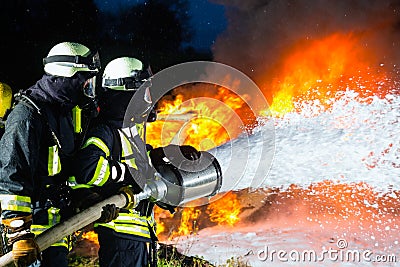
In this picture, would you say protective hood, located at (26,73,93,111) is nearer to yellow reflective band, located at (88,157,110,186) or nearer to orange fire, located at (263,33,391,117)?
yellow reflective band, located at (88,157,110,186)

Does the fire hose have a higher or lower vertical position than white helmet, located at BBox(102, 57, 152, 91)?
lower

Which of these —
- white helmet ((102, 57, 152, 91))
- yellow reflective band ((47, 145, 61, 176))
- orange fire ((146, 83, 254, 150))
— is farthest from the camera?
orange fire ((146, 83, 254, 150))

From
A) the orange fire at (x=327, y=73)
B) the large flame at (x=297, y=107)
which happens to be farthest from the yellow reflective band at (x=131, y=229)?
the orange fire at (x=327, y=73)

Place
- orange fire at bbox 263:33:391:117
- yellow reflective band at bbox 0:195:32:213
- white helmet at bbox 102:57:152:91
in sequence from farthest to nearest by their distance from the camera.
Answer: orange fire at bbox 263:33:391:117 → white helmet at bbox 102:57:152:91 → yellow reflective band at bbox 0:195:32:213

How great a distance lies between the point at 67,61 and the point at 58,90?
220 millimetres

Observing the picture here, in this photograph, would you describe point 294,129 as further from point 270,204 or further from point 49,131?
point 49,131

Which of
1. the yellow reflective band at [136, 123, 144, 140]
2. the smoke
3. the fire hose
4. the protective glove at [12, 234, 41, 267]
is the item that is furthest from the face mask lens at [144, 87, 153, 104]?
the smoke

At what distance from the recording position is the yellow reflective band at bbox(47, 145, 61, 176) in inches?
110

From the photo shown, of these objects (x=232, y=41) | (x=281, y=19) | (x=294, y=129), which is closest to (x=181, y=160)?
(x=294, y=129)

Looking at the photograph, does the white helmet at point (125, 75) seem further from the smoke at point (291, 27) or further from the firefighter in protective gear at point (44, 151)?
the smoke at point (291, 27)

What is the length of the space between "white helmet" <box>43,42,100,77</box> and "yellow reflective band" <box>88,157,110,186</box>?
717 mm

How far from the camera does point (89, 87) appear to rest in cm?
307

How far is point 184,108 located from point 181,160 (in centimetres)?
743

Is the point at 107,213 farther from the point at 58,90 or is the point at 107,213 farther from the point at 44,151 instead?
the point at 58,90
